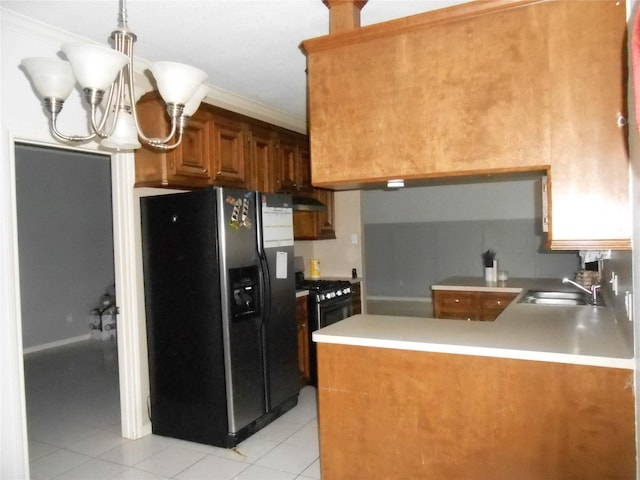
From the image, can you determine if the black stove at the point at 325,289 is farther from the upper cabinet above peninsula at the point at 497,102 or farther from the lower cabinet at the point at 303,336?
the upper cabinet above peninsula at the point at 497,102

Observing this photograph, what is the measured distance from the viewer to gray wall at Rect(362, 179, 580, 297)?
6301 millimetres

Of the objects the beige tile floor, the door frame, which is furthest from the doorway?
the door frame

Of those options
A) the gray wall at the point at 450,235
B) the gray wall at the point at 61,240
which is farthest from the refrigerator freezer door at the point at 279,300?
the gray wall at the point at 450,235

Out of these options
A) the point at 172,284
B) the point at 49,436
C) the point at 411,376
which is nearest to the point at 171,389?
the point at 172,284

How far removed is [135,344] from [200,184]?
122 cm

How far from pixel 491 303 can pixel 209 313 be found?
2.64 metres

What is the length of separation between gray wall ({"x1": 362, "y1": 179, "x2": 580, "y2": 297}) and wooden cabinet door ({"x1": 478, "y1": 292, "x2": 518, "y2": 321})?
8.13 feet

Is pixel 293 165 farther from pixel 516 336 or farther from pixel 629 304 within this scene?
pixel 629 304

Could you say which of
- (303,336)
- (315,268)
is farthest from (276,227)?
(315,268)

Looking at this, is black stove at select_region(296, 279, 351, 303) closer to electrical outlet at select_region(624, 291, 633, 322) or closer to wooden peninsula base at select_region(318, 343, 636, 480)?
wooden peninsula base at select_region(318, 343, 636, 480)

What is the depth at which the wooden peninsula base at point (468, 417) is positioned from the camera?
5.55 ft

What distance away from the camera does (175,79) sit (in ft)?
5.22

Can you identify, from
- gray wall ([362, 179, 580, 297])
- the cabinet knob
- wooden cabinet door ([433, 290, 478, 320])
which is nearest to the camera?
the cabinet knob

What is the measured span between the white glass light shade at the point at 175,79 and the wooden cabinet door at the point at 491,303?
3.41 metres
